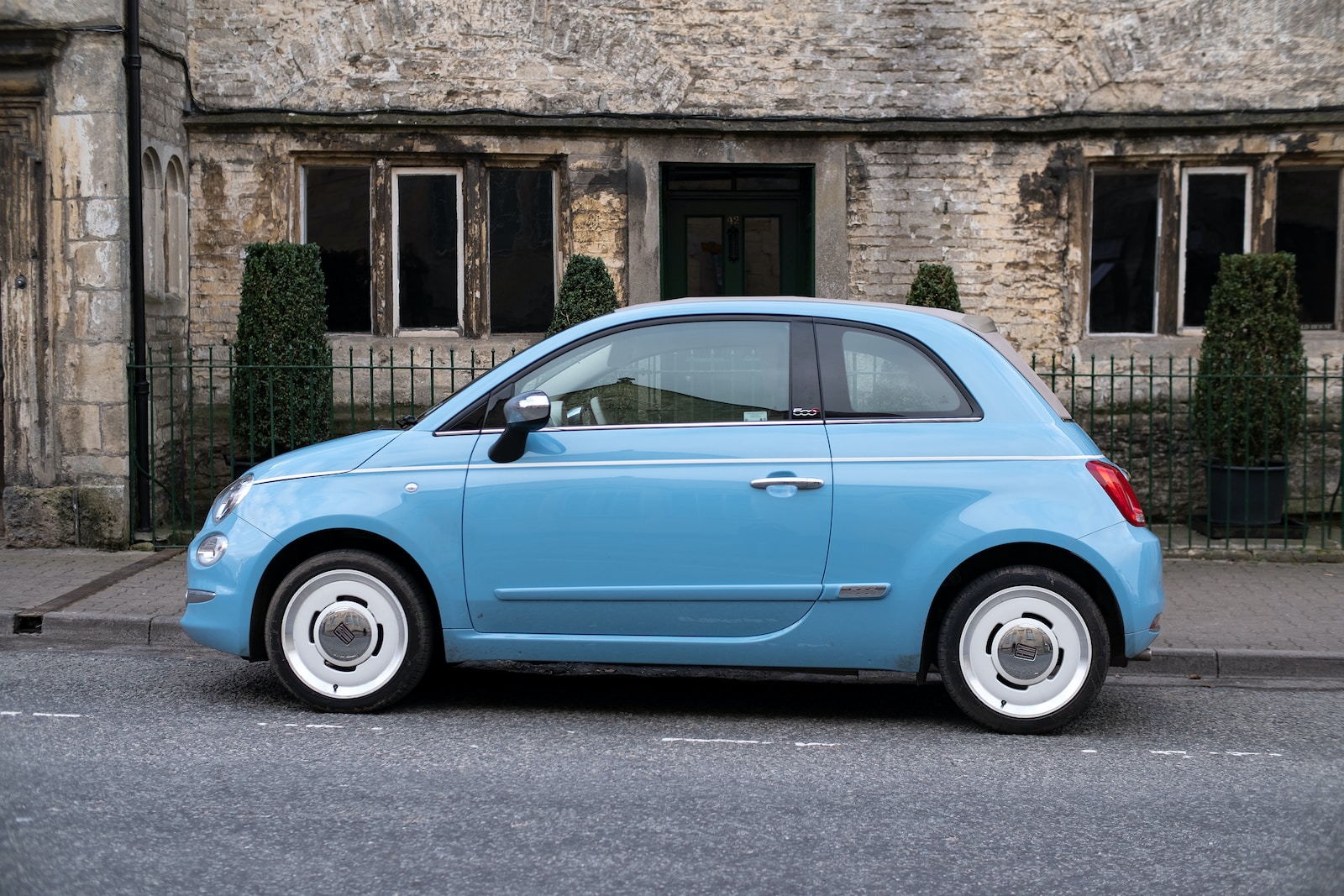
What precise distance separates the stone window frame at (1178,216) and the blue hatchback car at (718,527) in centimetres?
641

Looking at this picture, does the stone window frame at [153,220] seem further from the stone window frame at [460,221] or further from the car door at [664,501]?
the car door at [664,501]

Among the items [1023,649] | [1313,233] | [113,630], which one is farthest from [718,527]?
[1313,233]

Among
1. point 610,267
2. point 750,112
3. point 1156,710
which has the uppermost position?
point 750,112

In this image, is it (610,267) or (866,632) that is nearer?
(866,632)

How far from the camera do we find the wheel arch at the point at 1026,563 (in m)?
5.81

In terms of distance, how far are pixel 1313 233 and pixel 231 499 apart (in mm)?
9583

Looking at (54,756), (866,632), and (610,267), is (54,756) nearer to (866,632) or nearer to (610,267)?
(866,632)

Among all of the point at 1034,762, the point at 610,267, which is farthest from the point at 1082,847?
the point at 610,267

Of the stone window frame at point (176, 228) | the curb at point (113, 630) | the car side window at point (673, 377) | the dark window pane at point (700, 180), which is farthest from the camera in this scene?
the dark window pane at point (700, 180)

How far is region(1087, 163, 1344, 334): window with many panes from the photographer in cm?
1199

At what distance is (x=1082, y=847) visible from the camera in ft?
14.6

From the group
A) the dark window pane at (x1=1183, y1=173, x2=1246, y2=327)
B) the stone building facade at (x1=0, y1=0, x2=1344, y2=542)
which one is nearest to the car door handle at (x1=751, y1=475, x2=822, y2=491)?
the stone building facade at (x1=0, y1=0, x2=1344, y2=542)

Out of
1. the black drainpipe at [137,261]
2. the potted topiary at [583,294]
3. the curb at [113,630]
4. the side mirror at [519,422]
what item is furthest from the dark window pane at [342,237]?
the side mirror at [519,422]

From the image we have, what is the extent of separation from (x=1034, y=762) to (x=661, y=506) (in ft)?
5.71
